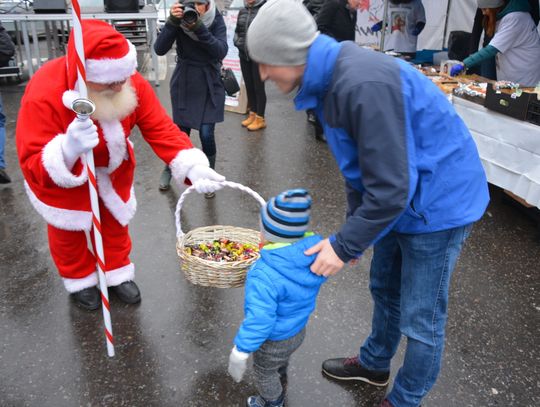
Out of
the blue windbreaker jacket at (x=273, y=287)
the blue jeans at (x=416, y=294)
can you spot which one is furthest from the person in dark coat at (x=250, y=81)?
the blue windbreaker jacket at (x=273, y=287)

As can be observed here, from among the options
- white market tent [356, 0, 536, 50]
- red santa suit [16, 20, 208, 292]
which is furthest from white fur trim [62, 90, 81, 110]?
white market tent [356, 0, 536, 50]

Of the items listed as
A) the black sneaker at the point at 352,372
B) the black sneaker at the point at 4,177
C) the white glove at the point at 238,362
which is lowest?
the black sneaker at the point at 4,177

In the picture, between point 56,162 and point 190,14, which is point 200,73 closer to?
point 190,14

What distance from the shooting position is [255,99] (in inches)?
275

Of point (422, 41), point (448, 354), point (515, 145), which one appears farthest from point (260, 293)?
point (422, 41)

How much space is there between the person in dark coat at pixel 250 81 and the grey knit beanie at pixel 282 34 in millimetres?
4758

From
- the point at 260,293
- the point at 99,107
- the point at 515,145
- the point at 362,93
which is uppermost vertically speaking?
the point at 362,93

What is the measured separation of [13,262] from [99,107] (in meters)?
1.81

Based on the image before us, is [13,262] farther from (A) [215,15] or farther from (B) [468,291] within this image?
(B) [468,291]

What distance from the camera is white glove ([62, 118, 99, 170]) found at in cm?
221

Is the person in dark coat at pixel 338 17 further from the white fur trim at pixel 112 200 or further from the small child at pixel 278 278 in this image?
the small child at pixel 278 278

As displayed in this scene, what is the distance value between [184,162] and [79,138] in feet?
2.48

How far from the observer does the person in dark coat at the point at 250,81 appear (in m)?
6.26

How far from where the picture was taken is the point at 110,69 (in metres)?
2.41
